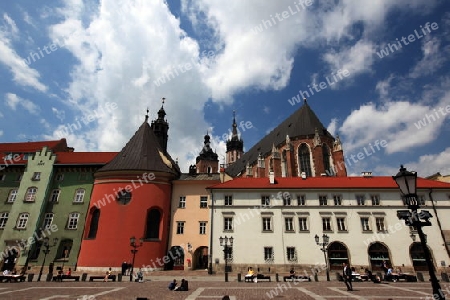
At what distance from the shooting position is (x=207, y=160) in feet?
294

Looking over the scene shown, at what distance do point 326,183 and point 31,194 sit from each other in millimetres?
35885

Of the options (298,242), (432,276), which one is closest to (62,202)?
(298,242)

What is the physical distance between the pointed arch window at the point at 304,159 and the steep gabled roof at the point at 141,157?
22.3m

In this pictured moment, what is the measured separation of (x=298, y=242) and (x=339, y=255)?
4.40 m

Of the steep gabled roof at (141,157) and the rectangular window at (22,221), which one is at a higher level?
the steep gabled roof at (141,157)

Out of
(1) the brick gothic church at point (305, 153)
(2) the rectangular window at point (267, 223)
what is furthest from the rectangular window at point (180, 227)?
(1) the brick gothic church at point (305, 153)

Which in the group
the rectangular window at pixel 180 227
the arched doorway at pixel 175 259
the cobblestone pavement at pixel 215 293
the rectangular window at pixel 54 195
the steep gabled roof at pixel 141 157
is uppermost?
the steep gabled roof at pixel 141 157

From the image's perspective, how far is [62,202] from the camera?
32219mm

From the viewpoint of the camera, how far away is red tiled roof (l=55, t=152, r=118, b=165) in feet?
113

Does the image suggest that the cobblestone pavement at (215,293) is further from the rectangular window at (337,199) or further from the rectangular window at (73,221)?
the rectangular window at (73,221)

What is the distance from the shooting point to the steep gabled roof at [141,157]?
3209 centimetres

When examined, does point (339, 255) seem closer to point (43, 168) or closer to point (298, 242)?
point (298, 242)

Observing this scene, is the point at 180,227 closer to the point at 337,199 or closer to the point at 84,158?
the point at 84,158

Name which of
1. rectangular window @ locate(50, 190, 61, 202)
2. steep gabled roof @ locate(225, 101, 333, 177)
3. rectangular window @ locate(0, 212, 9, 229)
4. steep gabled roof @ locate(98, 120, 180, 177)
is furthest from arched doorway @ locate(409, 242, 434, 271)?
rectangular window @ locate(0, 212, 9, 229)
